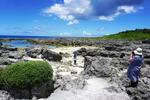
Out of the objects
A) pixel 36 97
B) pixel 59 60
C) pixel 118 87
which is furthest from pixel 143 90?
pixel 59 60

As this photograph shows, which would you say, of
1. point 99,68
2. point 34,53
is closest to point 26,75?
point 99,68

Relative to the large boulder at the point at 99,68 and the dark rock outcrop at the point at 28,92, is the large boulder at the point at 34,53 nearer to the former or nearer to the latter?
the large boulder at the point at 99,68

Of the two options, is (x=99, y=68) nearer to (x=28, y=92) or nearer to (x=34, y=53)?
(x=28, y=92)

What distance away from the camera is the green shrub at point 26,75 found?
17.5 metres

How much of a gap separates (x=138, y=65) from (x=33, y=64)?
6.72 metres

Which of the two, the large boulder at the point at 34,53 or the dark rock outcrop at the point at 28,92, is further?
the large boulder at the point at 34,53

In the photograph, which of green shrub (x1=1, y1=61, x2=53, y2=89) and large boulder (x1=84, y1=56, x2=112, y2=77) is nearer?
green shrub (x1=1, y1=61, x2=53, y2=89)

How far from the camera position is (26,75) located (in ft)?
57.8

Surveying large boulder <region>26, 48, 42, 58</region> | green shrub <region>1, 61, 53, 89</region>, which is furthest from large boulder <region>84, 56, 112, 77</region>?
large boulder <region>26, 48, 42, 58</region>

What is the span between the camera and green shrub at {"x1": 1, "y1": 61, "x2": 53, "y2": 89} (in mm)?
17484

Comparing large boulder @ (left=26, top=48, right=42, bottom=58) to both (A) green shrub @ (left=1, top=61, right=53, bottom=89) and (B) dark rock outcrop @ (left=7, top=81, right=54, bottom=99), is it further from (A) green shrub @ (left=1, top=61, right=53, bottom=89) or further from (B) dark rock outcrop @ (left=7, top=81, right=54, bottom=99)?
(B) dark rock outcrop @ (left=7, top=81, right=54, bottom=99)

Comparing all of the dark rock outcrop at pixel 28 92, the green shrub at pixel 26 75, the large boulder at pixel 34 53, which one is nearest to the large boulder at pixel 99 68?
the green shrub at pixel 26 75

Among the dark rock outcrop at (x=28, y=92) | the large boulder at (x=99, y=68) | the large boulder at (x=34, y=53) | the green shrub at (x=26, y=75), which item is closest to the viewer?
the green shrub at (x=26, y=75)

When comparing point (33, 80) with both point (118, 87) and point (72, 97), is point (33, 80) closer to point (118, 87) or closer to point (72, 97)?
point (72, 97)
